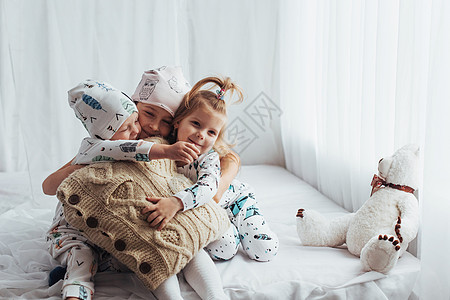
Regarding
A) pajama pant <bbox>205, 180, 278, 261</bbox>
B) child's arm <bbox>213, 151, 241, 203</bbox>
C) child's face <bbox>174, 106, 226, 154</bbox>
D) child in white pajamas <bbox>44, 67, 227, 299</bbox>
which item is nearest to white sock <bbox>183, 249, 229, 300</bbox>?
child in white pajamas <bbox>44, 67, 227, 299</bbox>

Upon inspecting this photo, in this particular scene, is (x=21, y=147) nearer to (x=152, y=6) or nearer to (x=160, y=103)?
(x=152, y=6)

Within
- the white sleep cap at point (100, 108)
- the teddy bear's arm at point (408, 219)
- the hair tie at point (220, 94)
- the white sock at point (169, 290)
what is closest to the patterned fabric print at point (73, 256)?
the white sock at point (169, 290)

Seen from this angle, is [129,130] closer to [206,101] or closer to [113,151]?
[113,151]

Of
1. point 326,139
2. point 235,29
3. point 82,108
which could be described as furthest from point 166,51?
point 82,108

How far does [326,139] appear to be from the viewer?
7.32 feet

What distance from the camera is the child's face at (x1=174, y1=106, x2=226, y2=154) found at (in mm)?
1479

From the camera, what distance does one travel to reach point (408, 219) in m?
1.41

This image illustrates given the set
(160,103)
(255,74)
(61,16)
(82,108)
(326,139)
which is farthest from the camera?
(255,74)

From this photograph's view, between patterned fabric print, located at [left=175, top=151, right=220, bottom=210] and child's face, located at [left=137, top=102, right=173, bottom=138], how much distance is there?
0.14m

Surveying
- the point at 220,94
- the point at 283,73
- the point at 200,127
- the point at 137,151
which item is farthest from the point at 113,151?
the point at 283,73

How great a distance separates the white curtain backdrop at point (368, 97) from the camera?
1.27 meters

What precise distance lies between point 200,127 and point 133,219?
14.4 inches

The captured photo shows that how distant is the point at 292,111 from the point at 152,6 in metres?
0.96

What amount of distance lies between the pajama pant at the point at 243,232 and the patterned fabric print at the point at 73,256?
0.35m
